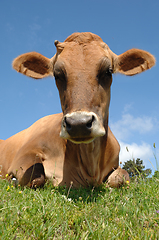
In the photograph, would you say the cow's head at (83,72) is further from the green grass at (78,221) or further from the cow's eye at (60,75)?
the green grass at (78,221)

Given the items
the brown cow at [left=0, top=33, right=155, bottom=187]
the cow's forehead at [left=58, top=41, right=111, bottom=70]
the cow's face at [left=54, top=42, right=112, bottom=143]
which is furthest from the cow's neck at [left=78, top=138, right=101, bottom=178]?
the cow's forehead at [left=58, top=41, right=111, bottom=70]

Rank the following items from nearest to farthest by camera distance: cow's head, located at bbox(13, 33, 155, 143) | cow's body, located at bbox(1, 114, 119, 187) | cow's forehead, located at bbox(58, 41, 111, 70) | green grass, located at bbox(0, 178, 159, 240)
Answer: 1. green grass, located at bbox(0, 178, 159, 240)
2. cow's head, located at bbox(13, 33, 155, 143)
3. cow's forehead, located at bbox(58, 41, 111, 70)
4. cow's body, located at bbox(1, 114, 119, 187)

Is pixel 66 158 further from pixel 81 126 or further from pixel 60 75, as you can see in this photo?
pixel 81 126

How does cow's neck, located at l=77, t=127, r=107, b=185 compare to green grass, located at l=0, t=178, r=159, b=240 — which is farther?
cow's neck, located at l=77, t=127, r=107, b=185

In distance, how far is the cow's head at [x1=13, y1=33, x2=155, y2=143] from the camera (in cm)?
354

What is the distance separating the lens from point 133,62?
18.3 ft

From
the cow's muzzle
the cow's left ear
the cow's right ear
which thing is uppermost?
the cow's left ear

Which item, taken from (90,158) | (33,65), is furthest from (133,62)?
(90,158)

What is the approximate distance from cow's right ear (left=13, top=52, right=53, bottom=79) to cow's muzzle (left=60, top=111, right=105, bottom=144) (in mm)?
2456

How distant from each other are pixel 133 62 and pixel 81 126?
2.90 metres

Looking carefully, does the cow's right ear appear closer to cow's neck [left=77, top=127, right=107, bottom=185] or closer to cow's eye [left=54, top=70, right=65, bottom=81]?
cow's eye [left=54, top=70, right=65, bottom=81]

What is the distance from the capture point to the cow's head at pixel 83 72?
3.54 metres

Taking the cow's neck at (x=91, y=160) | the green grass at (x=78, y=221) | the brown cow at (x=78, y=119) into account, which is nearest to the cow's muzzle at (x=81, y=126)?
the brown cow at (x=78, y=119)

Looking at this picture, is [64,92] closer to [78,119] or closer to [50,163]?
[78,119]
